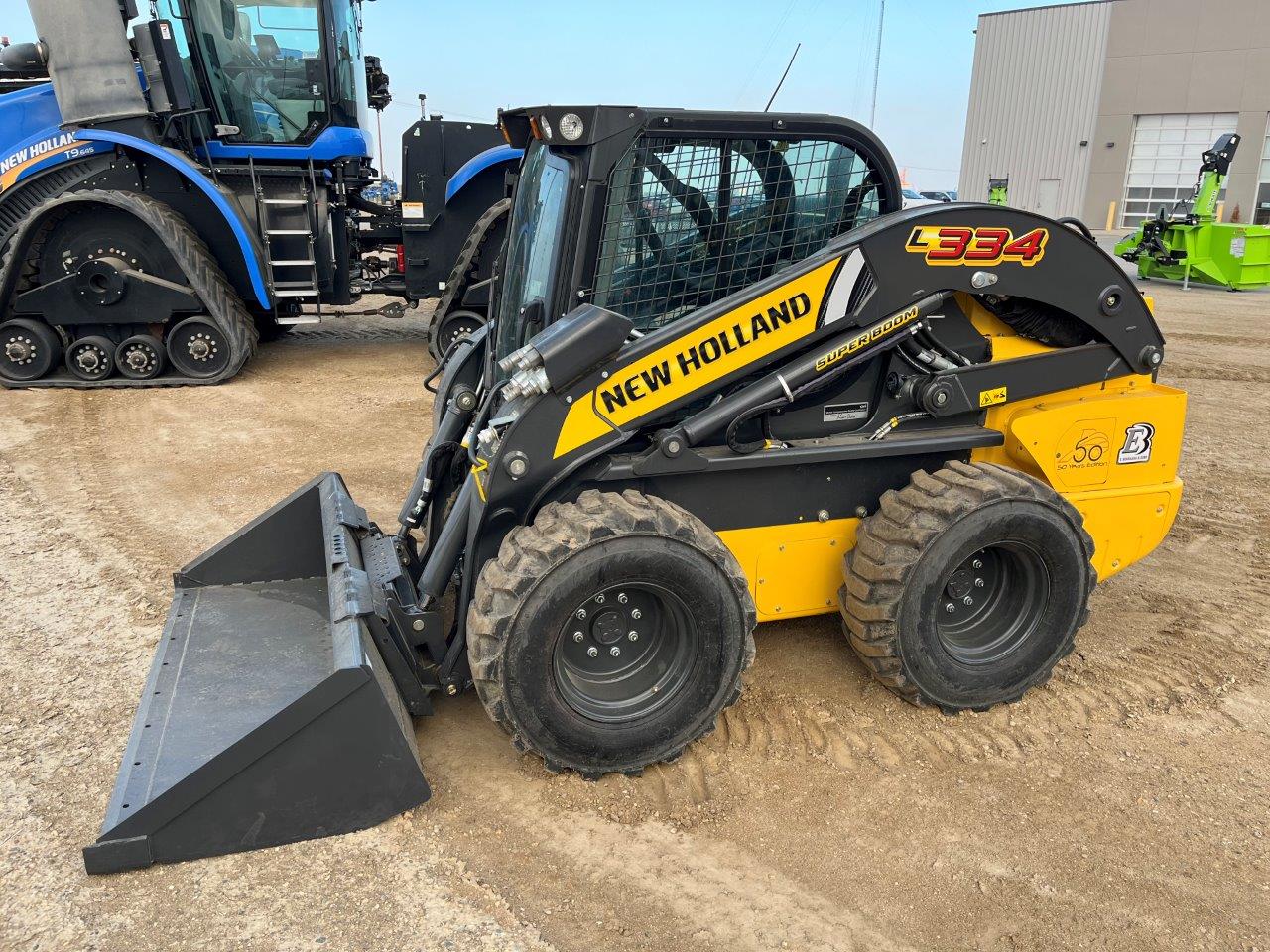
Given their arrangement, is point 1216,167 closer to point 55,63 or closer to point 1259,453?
point 1259,453

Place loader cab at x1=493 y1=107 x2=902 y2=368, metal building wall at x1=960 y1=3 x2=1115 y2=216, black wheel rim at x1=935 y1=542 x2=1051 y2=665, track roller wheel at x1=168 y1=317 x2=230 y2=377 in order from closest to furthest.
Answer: loader cab at x1=493 y1=107 x2=902 y2=368 < black wheel rim at x1=935 y1=542 x2=1051 y2=665 < track roller wheel at x1=168 y1=317 x2=230 y2=377 < metal building wall at x1=960 y1=3 x2=1115 y2=216

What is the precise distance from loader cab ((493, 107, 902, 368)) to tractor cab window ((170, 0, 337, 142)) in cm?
620

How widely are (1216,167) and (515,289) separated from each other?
15.9 m

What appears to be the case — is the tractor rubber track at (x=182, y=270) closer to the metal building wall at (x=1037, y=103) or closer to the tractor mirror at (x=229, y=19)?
the tractor mirror at (x=229, y=19)

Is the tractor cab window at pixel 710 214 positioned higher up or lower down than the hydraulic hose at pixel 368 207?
higher up

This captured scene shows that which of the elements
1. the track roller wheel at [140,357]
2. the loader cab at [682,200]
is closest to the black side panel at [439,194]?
the track roller wheel at [140,357]

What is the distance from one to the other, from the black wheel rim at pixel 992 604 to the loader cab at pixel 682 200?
132cm

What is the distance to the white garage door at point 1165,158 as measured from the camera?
30938 mm

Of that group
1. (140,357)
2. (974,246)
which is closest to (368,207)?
(140,357)

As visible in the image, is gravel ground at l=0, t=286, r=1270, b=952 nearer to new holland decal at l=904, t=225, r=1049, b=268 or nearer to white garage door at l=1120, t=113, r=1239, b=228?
new holland decal at l=904, t=225, r=1049, b=268

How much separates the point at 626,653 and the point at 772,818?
69 cm

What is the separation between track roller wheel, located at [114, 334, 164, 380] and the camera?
331 inches

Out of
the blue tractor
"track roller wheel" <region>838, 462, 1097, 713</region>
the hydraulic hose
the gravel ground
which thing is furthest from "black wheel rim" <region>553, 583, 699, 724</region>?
the hydraulic hose

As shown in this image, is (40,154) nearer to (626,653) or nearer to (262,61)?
(262,61)
